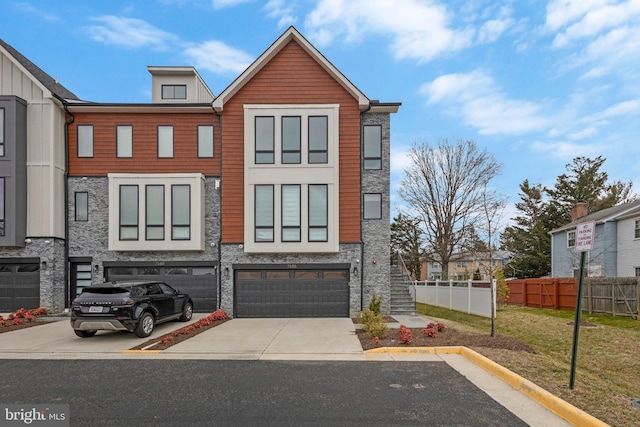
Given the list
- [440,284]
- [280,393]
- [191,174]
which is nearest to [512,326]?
[440,284]

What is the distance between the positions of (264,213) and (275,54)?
21.0 feet

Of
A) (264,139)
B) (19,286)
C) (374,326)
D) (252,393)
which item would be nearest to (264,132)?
(264,139)

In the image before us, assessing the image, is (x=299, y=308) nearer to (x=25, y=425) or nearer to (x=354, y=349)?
(x=354, y=349)

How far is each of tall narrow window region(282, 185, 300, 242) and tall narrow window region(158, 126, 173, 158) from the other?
17.0 feet

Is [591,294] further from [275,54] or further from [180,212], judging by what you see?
[180,212]

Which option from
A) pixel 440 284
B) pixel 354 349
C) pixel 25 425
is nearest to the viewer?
pixel 25 425

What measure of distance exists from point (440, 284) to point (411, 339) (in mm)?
13700

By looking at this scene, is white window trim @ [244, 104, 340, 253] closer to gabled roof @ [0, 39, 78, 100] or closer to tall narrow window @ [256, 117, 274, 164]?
tall narrow window @ [256, 117, 274, 164]

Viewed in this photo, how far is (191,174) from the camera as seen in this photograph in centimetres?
1573

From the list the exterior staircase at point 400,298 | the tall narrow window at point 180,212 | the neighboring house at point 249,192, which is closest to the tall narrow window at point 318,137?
the neighboring house at point 249,192

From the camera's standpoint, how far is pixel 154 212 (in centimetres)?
1575

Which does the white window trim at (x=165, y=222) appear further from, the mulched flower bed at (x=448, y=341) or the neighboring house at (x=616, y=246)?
the neighboring house at (x=616, y=246)

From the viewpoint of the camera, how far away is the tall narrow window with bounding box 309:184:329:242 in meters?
15.4

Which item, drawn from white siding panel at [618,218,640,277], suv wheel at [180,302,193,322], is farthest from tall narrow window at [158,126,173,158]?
white siding panel at [618,218,640,277]
